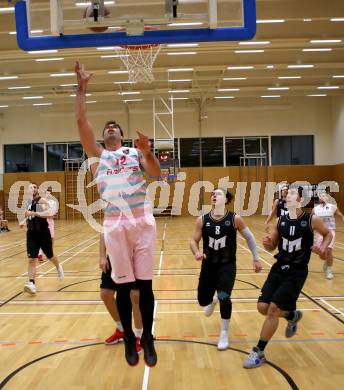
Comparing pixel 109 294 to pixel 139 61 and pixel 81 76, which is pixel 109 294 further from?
pixel 139 61

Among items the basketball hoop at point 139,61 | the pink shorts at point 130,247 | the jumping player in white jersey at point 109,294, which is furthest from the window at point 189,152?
the pink shorts at point 130,247

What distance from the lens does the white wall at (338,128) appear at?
1094 inches

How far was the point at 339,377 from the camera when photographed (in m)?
4.40

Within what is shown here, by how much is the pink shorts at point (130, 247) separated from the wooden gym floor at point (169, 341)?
126cm

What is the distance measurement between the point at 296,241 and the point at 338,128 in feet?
82.8

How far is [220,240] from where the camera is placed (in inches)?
219

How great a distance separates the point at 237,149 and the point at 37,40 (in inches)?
1027

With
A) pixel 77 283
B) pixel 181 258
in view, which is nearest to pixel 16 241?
pixel 181 258

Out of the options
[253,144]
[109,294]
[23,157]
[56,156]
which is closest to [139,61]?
[109,294]

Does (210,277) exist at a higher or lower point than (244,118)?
lower

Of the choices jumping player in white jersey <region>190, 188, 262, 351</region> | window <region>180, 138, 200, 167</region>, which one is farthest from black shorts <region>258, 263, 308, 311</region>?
window <region>180, 138, 200, 167</region>

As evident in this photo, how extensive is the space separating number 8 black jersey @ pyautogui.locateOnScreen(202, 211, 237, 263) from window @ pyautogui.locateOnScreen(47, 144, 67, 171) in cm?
2601

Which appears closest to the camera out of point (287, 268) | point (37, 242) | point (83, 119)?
point (83, 119)

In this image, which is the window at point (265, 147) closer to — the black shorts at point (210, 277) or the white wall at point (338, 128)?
the white wall at point (338, 128)
